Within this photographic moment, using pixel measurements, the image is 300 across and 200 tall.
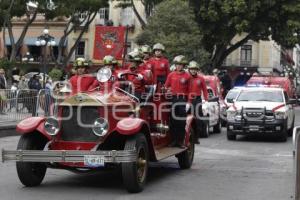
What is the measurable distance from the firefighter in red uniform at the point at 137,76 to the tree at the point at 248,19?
2926cm

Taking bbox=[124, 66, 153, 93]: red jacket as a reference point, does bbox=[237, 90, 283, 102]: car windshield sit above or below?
below

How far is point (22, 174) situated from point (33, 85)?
15.8 meters

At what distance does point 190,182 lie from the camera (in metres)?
11.1

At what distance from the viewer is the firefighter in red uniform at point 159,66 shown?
1290cm

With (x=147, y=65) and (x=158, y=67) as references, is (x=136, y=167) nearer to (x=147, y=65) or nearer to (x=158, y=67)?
(x=147, y=65)

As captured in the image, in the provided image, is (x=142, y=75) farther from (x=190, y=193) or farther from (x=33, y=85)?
(x=33, y=85)

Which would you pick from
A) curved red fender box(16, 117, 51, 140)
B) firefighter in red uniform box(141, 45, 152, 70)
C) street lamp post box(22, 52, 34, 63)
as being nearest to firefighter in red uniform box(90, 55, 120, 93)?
firefighter in red uniform box(141, 45, 152, 70)

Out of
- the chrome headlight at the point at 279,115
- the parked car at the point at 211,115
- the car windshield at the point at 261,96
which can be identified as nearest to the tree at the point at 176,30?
the parked car at the point at 211,115

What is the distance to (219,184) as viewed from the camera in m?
10.9

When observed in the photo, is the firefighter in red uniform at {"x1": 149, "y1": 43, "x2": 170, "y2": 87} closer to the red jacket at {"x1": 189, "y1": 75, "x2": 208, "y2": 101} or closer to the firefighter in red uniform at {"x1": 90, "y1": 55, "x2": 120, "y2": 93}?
the firefighter in red uniform at {"x1": 90, "y1": 55, "x2": 120, "y2": 93}

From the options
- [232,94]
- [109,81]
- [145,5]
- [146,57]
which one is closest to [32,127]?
[109,81]

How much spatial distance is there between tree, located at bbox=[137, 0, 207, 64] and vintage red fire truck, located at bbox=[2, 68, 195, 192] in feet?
92.2

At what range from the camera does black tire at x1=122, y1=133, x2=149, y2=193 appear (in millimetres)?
9609

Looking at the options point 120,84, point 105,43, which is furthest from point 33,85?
point 120,84
